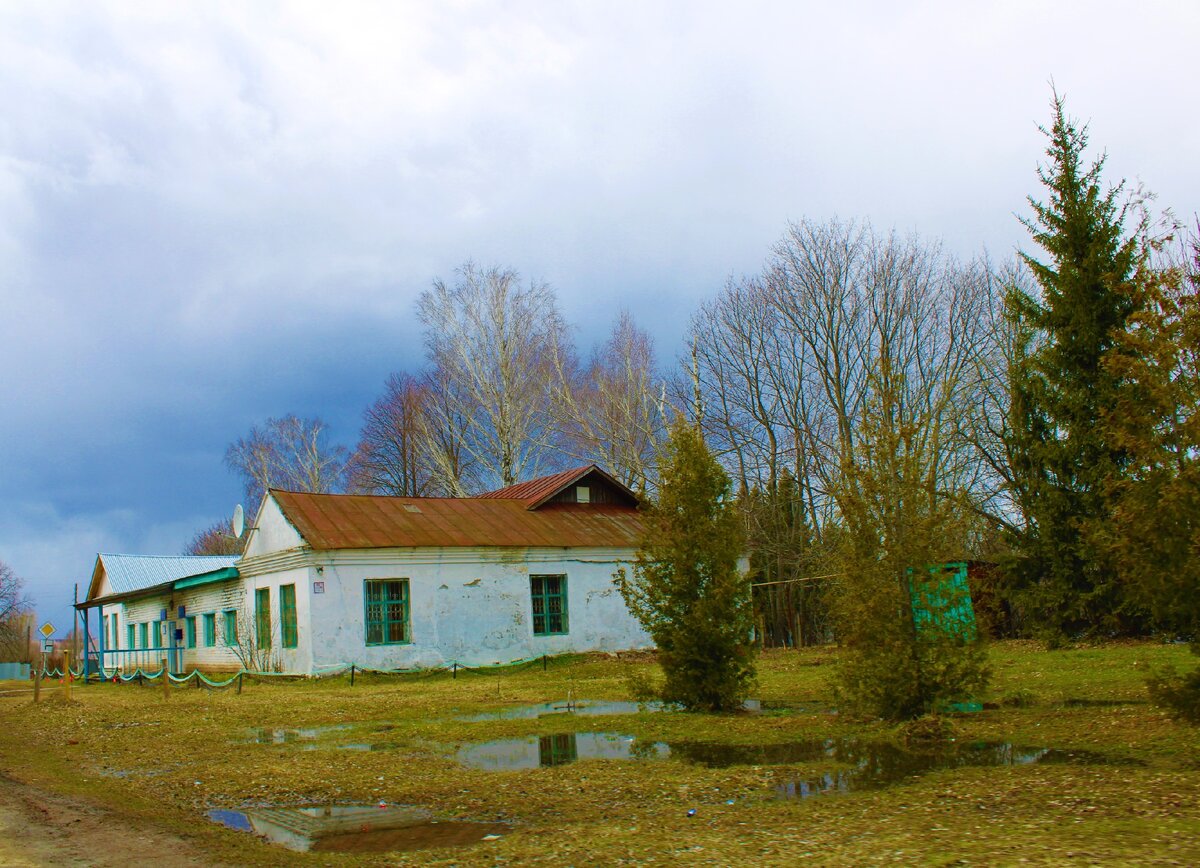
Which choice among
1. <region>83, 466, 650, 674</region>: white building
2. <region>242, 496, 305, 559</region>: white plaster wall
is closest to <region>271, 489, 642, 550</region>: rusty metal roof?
<region>83, 466, 650, 674</region>: white building

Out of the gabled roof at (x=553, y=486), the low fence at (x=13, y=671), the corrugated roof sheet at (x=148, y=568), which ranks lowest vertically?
the low fence at (x=13, y=671)

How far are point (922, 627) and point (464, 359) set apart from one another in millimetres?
31131

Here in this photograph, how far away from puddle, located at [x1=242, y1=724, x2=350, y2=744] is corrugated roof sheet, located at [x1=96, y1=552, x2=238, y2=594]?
2971 cm

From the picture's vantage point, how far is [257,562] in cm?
2611

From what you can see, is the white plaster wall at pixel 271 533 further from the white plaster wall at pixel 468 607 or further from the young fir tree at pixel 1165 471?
the young fir tree at pixel 1165 471

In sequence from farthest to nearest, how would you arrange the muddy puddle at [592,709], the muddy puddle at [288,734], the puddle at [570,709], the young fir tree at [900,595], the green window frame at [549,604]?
the green window frame at [549,604] → the puddle at [570,709] → the muddy puddle at [592,709] → the muddy puddle at [288,734] → the young fir tree at [900,595]

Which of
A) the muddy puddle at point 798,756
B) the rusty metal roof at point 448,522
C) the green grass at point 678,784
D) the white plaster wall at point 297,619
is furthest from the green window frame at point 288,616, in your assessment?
the muddy puddle at point 798,756

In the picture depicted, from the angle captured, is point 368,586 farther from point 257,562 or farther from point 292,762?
point 292,762

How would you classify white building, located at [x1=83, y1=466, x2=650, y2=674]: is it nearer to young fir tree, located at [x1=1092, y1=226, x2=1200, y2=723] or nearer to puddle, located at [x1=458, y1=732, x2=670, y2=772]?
puddle, located at [x1=458, y1=732, x2=670, y2=772]

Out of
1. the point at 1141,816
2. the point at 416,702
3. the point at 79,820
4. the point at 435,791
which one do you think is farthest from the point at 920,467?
the point at 416,702

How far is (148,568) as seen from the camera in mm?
43906

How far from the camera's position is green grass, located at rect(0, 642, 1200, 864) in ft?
19.7

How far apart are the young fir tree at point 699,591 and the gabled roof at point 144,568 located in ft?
108

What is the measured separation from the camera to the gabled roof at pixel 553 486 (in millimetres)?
29453
